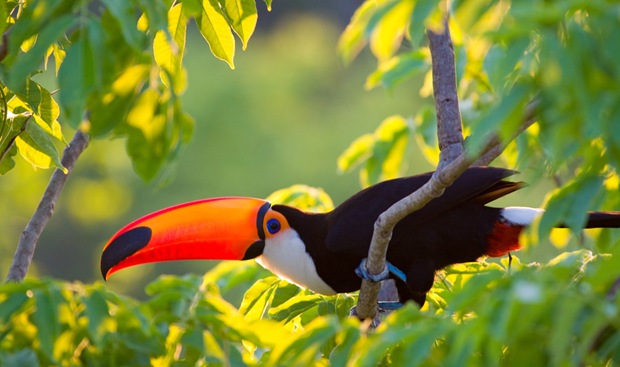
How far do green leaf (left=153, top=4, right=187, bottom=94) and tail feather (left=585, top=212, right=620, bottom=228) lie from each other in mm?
1420

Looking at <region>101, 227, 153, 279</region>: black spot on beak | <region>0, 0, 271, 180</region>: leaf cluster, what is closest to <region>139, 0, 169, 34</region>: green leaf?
<region>0, 0, 271, 180</region>: leaf cluster

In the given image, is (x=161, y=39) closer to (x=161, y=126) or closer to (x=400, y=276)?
(x=161, y=126)

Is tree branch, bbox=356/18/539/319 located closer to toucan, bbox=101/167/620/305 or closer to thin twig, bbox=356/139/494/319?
thin twig, bbox=356/139/494/319

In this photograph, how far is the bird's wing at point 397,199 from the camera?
10.2ft

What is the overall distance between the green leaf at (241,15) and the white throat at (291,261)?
1204 millimetres

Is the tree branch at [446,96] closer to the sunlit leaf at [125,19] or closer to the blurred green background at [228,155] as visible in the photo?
the sunlit leaf at [125,19]

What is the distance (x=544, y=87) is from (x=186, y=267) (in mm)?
13322

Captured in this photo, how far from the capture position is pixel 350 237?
320cm

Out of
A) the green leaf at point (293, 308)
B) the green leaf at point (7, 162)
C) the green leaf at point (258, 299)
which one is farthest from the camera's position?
the green leaf at point (258, 299)

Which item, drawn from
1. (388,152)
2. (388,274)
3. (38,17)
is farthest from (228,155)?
(38,17)

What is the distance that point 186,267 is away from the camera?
47.3ft

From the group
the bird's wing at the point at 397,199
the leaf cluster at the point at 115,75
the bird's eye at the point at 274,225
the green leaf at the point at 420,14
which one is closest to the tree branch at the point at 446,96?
the bird's wing at the point at 397,199

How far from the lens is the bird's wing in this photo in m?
3.11

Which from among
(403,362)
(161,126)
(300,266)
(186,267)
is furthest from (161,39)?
(186,267)
